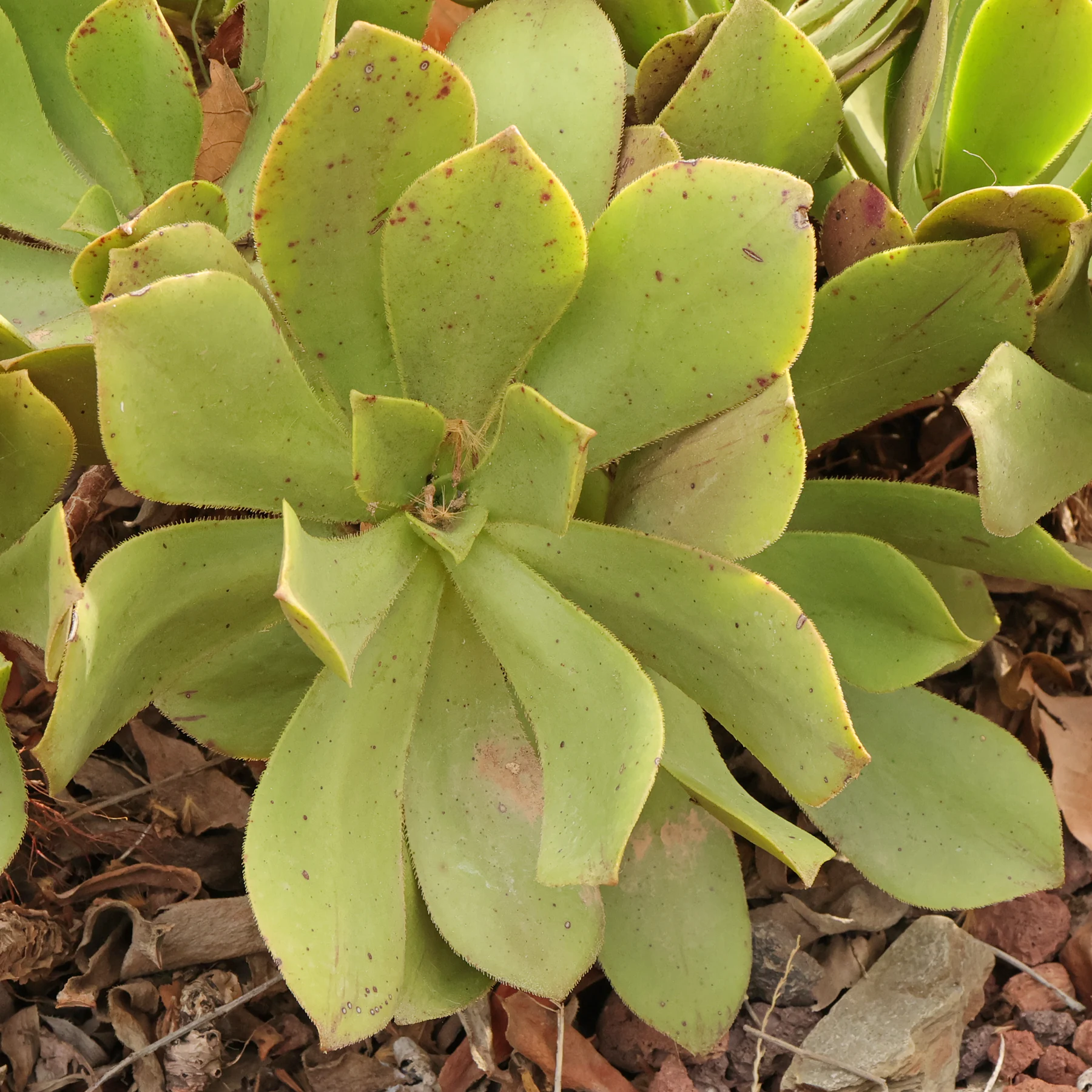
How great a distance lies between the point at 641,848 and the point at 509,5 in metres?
0.87

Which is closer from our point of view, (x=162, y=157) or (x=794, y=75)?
(x=794, y=75)

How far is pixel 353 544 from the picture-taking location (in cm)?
88

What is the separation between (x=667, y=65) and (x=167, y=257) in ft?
1.78

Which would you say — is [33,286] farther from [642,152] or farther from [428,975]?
[428,975]

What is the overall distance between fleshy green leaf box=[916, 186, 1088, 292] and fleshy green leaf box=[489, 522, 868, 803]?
383mm

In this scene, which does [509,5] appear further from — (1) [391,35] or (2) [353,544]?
(2) [353,544]

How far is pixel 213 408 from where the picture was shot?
0.81 metres

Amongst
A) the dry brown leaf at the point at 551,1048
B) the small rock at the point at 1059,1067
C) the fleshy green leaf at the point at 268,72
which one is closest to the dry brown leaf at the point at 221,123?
the fleshy green leaf at the point at 268,72

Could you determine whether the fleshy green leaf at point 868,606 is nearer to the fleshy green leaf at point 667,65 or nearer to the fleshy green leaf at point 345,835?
the fleshy green leaf at point 345,835

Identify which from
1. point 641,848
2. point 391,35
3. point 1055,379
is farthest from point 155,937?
point 1055,379

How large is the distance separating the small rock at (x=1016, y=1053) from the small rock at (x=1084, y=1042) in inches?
1.7

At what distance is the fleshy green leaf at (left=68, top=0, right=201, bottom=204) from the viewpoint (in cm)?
104

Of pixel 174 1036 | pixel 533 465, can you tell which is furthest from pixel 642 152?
pixel 174 1036

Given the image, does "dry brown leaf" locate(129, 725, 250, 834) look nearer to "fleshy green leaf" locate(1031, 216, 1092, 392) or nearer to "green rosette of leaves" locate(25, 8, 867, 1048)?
"green rosette of leaves" locate(25, 8, 867, 1048)
